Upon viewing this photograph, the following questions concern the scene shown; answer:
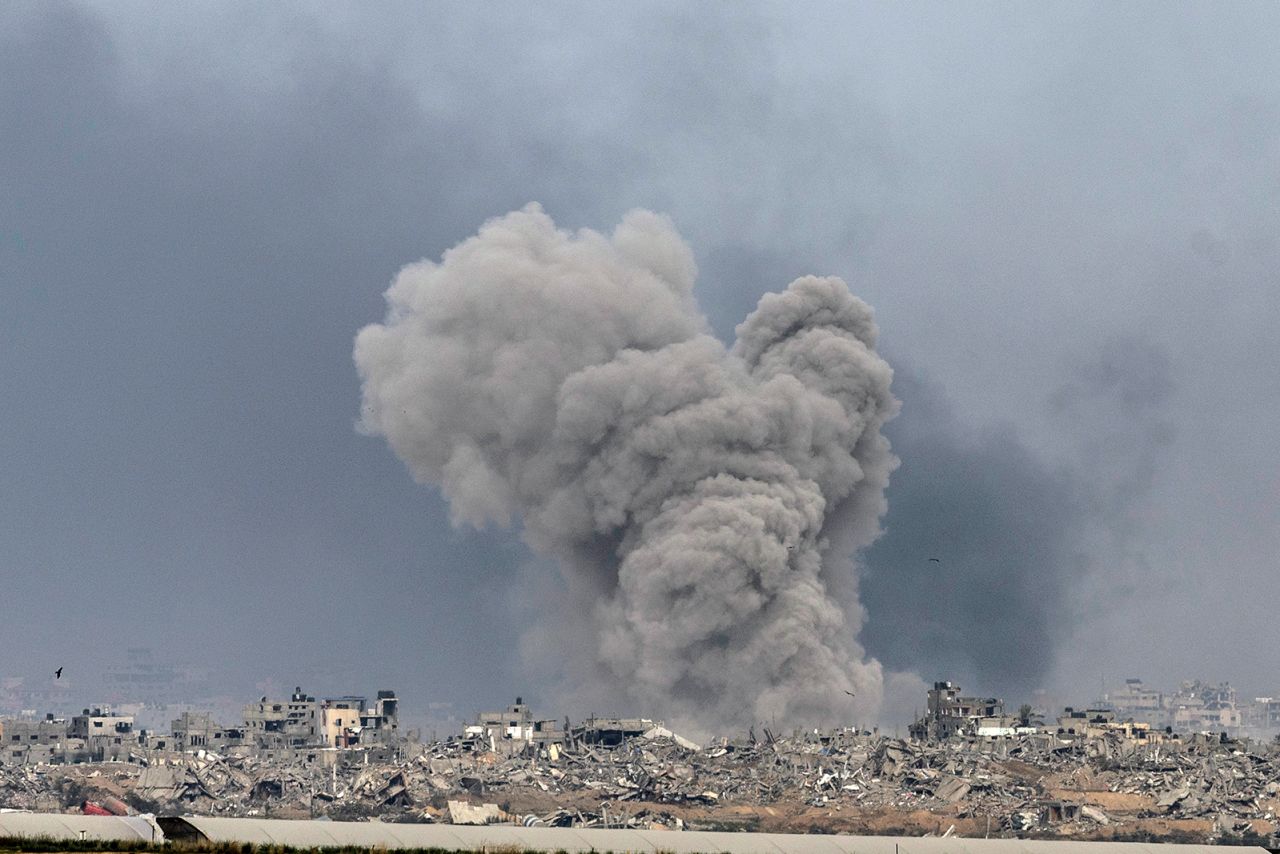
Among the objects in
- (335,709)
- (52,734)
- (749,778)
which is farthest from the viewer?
(335,709)

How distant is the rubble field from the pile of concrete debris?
0.12m

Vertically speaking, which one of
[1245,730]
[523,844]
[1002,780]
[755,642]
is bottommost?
[523,844]

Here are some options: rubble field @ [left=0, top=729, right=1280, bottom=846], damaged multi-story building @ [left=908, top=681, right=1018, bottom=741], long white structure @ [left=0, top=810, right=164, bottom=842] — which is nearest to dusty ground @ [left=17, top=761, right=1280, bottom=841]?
rubble field @ [left=0, top=729, right=1280, bottom=846]

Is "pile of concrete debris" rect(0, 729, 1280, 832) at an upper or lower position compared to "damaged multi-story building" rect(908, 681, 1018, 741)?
lower

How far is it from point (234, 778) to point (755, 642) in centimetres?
2429

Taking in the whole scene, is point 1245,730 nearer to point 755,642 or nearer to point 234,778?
point 755,642

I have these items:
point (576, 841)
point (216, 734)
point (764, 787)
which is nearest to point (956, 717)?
point (764, 787)

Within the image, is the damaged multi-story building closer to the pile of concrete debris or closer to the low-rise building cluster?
the pile of concrete debris

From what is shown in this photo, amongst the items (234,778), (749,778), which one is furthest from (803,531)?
(234,778)

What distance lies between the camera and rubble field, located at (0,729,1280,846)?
3314 inches

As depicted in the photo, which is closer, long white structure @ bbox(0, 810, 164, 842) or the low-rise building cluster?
long white structure @ bbox(0, 810, 164, 842)

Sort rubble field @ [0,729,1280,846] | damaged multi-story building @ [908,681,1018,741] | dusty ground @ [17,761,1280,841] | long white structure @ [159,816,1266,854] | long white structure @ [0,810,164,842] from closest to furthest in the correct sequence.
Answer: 1. long white structure @ [0,810,164,842]
2. long white structure @ [159,816,1266,854]
3. dusty ground @ [17,761,1280,841]
4. rubble field @ [0,729,1280,846]
5. damaged multi-story building @ [908,681,1018,741]

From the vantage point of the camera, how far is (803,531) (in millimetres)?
104250

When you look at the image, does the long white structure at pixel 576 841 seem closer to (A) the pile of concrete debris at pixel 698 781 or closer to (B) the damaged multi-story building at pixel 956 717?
(A) the pile of concrete debris at pixel 698 781
